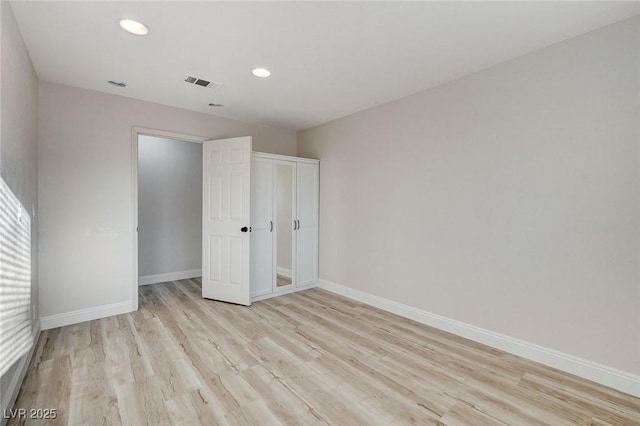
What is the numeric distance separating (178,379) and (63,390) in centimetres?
75

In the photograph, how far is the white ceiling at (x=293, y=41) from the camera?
1906 mm

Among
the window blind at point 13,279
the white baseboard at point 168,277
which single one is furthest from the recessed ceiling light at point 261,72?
the white baseboard at point 168,277

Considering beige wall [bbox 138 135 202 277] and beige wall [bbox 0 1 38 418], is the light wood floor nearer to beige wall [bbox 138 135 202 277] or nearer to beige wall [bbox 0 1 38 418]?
beige wall [bbox 0 1 38 418]

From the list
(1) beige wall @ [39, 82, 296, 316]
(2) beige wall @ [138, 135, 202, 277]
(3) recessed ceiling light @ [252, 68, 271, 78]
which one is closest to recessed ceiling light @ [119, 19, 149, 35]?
(3) recessed ceiling light @ [252, 68, 271, 78]

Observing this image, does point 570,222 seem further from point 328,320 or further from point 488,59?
point 328,320

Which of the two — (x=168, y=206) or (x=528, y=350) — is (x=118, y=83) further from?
(x=528, y=350)

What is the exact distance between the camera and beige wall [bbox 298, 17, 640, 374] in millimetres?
2043

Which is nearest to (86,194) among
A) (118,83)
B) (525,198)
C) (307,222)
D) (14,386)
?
(118,83)

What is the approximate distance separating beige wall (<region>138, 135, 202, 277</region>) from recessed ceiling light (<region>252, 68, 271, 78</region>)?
2.79 meters

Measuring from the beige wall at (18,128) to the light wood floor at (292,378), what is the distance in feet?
1.45

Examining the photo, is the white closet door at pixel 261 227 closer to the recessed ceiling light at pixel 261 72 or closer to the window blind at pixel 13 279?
the recessed ceiling light at pixel 261 72

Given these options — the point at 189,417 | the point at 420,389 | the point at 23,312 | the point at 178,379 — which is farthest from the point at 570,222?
the point at 23,312

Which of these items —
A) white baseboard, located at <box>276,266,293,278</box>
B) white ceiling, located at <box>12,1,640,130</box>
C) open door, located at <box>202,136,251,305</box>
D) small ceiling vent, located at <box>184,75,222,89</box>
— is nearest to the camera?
white ceiling, located at <box>12,1,640,130</box>

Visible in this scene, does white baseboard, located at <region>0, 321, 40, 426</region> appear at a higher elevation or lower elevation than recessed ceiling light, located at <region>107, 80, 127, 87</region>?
lower
